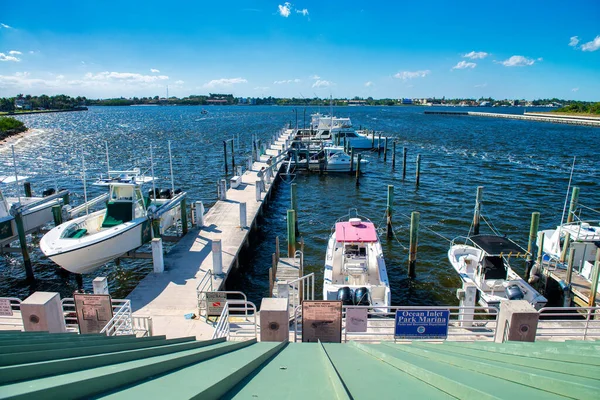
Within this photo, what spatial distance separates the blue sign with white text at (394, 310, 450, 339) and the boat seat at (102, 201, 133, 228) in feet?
43.0

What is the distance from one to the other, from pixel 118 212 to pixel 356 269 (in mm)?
10791

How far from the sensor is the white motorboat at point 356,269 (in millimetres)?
13961

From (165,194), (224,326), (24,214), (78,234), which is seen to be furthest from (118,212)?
(224,326)

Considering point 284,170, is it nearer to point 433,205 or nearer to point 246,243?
point 433,205

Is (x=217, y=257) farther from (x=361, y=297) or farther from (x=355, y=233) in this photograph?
(x=355, y=233)

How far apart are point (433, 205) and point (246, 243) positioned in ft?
54.0

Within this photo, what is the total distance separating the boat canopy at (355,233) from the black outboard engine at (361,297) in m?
2.57

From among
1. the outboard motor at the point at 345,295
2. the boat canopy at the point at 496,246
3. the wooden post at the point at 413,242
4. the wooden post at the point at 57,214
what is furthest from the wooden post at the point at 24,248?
the boat canopy at the point at 496,246

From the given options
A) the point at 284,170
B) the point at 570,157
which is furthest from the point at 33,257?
the point at 570,157

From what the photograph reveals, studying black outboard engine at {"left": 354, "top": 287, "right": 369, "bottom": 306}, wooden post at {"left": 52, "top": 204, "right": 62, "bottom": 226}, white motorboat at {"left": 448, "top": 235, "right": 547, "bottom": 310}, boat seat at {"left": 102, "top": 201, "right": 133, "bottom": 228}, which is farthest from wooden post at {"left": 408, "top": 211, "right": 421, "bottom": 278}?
wooden post at {"left": 52, "top": 204, "right": 62, "bottom": 226}

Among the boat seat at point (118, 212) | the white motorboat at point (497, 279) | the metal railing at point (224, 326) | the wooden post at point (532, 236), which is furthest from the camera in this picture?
the wooden post at point (532, 236)

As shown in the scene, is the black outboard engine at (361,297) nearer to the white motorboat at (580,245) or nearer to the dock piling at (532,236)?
the dock piling at (532,236)

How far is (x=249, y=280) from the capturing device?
727 inches

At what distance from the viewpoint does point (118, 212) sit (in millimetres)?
17266
